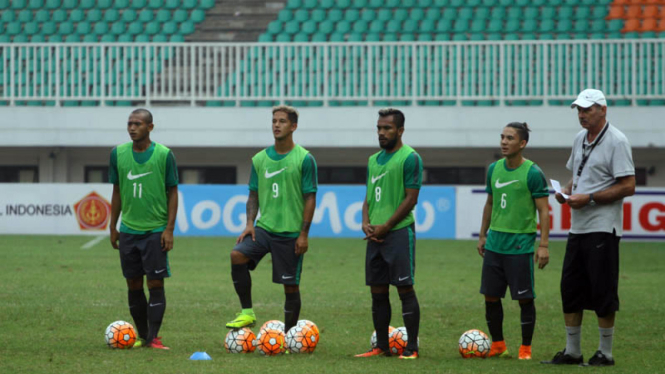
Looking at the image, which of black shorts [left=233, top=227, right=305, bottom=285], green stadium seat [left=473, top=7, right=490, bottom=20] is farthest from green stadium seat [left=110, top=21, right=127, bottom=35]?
black shorts [left=233, top=227, right=305, bottom=285]

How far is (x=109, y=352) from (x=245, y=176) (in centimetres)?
1863

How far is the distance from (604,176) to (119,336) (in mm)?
4147

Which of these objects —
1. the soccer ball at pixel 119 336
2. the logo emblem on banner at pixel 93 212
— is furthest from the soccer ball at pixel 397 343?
the logo emblem on banner at pixel 93 212

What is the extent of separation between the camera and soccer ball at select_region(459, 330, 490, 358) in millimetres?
7703

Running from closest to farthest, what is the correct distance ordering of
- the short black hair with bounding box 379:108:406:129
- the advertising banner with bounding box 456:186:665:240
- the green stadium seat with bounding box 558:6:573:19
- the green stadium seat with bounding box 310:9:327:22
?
the short black hair with bounding box 379:108:406:129 < the advertising banner with bounding box 456:186:665:240 < the green stadium seat with bounding box 558:6:573:19 < the green stadium seat with bounding box 310:9:327:22

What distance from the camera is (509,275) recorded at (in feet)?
25.4

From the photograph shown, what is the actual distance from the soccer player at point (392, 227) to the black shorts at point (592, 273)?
48.8 inches

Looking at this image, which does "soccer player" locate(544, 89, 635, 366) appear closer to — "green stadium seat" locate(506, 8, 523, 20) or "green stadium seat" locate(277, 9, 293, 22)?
"green stadium seat" locate(506, 8, 523, 20)

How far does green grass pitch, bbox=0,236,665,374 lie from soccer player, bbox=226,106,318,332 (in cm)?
60

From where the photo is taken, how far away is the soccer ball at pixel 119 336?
7836 mm

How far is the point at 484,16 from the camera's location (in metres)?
26.8

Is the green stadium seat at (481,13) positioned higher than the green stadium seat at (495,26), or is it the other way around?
the green stadium seat at (481,13)

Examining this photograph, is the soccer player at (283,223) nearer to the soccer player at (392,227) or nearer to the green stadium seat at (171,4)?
the soccer player at (392,227)

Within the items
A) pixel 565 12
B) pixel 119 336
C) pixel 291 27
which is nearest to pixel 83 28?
pixel 291 27
